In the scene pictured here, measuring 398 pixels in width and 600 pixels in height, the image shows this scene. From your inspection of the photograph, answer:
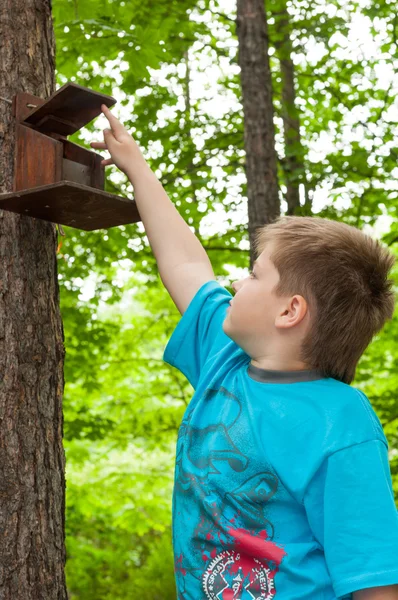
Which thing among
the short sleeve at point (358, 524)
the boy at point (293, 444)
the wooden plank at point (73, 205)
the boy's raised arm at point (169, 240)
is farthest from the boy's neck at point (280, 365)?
the wooden plank at point (73, 205)

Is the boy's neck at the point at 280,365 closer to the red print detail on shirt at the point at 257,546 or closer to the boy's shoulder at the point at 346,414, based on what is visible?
the boy's shoulder at the point at 346,414

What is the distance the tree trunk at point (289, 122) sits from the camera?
5.07m

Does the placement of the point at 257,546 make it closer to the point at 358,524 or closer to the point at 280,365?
the point at 358,524

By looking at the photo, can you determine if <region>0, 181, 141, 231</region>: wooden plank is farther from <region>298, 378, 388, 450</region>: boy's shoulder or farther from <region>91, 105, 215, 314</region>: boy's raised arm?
<region>298, 378, 388, 450</region>: boy's shoulder

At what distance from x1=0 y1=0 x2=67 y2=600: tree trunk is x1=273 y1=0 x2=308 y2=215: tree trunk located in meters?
3.23

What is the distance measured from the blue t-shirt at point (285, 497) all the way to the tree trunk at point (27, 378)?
40cm

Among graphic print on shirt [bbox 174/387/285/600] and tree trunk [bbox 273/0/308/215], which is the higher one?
tree trunk [bbox 273/0/308/215]

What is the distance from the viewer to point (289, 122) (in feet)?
19.6

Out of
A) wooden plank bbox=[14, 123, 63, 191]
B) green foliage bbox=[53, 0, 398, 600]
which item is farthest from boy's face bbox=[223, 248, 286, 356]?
green foliage bbox=[53, 0, 398, 600]

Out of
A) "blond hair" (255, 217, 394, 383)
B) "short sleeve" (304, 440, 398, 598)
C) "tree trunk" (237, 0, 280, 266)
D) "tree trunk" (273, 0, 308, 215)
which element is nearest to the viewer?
"short sleeve" (304, 440, 398, 598)

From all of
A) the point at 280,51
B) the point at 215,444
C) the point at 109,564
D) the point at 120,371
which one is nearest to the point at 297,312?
the point at 215,444

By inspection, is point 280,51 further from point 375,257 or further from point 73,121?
point 375,257

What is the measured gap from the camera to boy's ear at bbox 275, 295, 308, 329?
62.4 inches

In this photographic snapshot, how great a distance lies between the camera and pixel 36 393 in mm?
1808
